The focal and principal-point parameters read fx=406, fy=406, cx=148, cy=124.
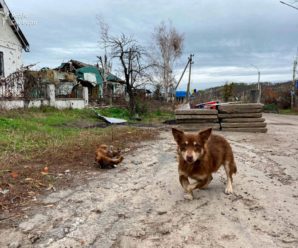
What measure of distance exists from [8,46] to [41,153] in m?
16.0

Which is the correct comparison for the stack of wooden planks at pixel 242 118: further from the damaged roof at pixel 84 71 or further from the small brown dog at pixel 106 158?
the damaged roof at pixel 84 71

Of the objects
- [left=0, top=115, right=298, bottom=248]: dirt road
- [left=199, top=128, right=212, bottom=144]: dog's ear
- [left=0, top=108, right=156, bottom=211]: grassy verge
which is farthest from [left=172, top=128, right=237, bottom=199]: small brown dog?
[left=0, top=108, right=156, bottom=211]: grassy verge

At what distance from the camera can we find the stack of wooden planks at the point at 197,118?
605 inches

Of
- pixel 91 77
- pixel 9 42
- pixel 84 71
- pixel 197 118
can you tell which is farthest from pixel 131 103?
pixel 91 77

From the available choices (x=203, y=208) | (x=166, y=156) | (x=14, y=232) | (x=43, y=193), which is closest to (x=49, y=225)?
(x=14, y=232)

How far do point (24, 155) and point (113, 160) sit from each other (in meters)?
2.04

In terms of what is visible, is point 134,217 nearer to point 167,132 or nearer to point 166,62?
point 167,132

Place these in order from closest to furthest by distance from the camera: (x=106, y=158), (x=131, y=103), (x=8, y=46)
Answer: (x=106, y=158)
(x=131, y=103)
(x=8, y=46)

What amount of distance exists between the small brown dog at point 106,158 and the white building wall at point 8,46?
1602cm

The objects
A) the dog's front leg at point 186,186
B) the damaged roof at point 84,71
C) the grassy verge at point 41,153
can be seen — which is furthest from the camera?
the damaged roof at point 84,71

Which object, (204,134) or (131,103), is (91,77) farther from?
(204,134)

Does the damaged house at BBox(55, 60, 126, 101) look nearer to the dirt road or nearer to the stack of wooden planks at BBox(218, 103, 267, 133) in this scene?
the stack of wooden planks at BBox(218, 103, 267, 133)

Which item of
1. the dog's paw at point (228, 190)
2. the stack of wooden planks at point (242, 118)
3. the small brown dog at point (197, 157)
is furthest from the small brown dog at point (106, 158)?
the stack of wooden planks at point (242, 118)

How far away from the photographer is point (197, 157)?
207 inches
